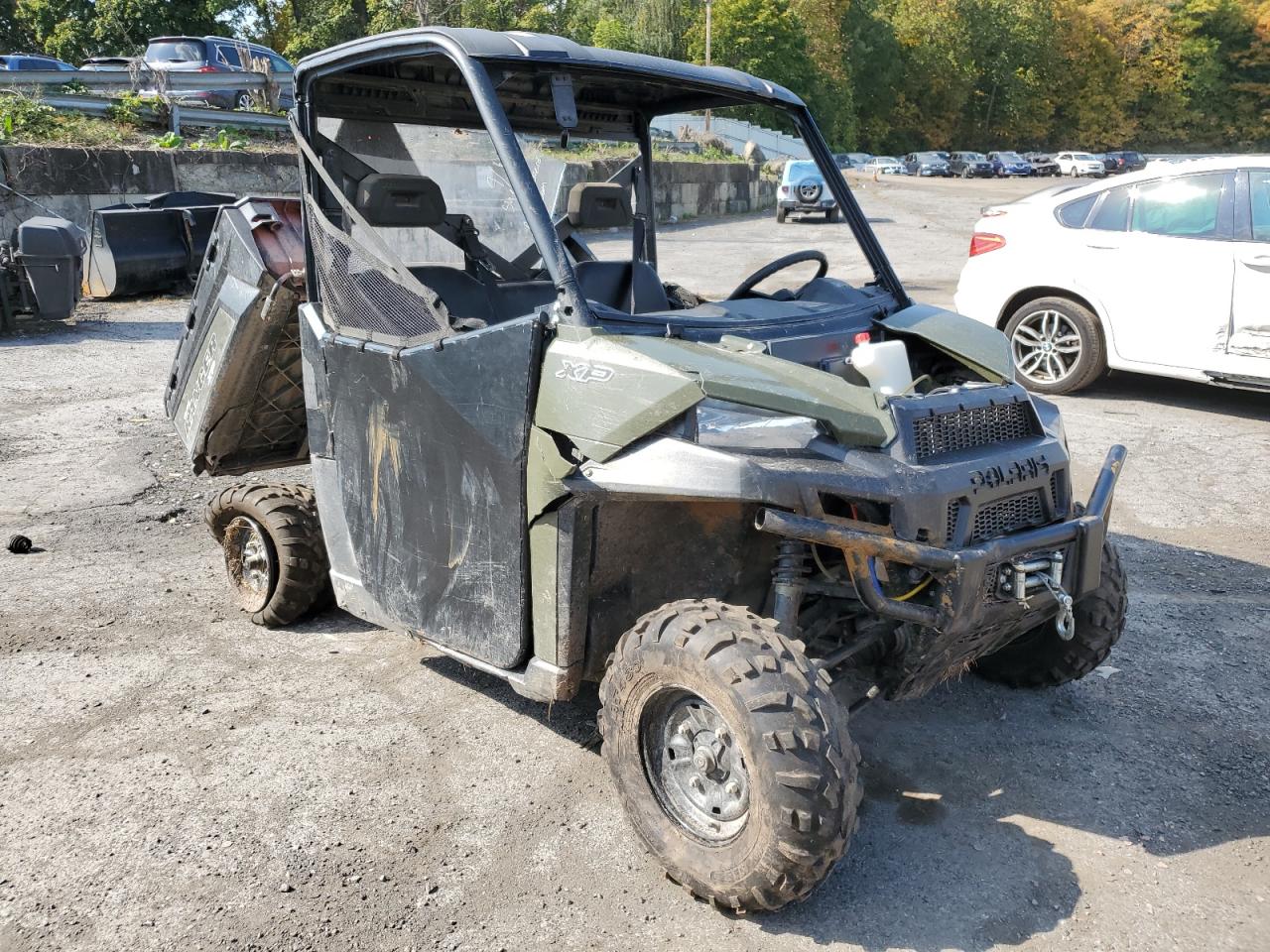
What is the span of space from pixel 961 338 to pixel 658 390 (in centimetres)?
141

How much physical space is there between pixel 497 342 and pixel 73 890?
1864 mm

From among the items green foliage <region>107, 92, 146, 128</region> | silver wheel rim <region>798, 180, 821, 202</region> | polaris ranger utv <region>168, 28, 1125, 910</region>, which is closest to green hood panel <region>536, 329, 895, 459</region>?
polaris ranger utv <region>168, 28, 1125, 910</region>

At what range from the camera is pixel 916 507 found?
2686 mm

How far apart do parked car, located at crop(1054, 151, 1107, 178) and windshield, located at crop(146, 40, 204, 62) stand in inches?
1722

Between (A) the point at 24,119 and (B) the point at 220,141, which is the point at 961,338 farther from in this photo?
(B) the point at 220,141

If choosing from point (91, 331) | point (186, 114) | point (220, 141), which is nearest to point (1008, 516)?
point (91, 331)

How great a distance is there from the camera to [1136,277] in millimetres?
7816

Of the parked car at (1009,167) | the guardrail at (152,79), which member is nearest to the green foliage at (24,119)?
the guardrail at (152,79)

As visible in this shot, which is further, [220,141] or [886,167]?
[886,167]

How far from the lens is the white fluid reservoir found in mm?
3273

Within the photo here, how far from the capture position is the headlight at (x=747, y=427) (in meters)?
2.70

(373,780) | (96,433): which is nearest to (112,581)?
(373,780)

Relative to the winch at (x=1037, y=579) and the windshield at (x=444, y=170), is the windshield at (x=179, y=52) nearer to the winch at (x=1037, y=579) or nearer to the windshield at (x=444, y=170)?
the windshield at (x=444, y=170)

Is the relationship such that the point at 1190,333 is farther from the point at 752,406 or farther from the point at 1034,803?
the point at 752,406
